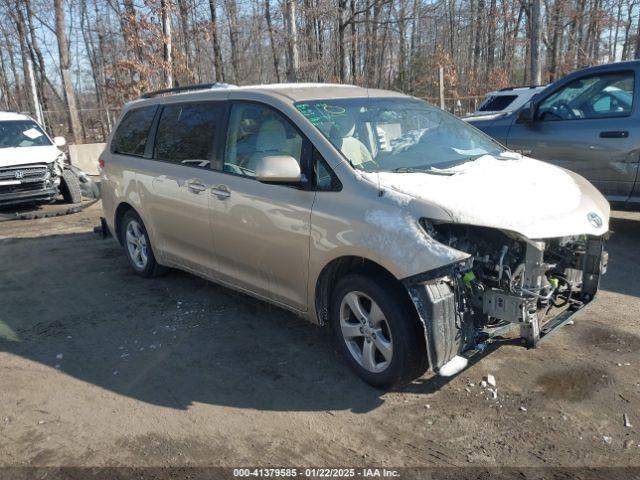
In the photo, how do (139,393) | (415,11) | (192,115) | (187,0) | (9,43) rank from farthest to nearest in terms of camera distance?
(9,43), (415,11), (187,0), (192,115), (139,393)

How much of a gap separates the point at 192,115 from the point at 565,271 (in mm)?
3360

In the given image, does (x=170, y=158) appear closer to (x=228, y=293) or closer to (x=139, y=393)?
(x=228, y=293)

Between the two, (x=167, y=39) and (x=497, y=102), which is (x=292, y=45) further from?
(x=497, y=102)

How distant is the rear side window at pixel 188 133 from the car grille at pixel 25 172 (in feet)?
19.9

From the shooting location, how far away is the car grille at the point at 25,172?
1002 centimetres

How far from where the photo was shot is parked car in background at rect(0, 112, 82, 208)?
10.1 meters

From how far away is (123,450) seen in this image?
3.10 m

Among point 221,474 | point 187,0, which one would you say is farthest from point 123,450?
point 187,0

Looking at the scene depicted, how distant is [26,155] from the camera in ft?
34.2

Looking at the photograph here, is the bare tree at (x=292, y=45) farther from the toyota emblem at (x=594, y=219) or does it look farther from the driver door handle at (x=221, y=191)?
the toyota emblem at (x=594, y=219)

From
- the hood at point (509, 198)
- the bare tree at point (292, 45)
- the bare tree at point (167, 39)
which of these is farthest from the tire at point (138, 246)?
the bare tree at point (167, 39)

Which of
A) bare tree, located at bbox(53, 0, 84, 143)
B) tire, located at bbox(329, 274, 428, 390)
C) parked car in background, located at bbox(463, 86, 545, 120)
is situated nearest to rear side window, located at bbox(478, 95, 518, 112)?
parked car in background, located at bbox(463, 86, 545, 120)

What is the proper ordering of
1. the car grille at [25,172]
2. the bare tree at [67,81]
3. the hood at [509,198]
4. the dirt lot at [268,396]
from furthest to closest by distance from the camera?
the bare tree at [67,81] → the car grille at [25,172] → the hood at [509,198] → the dirt lot at [268,396]

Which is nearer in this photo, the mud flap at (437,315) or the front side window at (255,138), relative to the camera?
the mud flap at (437,315)
